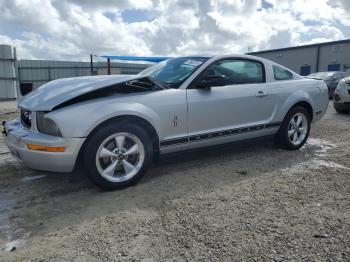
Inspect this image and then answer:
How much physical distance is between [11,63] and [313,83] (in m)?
15.6

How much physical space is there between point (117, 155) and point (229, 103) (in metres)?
1.60

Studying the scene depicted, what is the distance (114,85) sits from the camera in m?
3.28

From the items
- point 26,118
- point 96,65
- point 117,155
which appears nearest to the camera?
point 117,155

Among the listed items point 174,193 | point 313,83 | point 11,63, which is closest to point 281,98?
point 313,83

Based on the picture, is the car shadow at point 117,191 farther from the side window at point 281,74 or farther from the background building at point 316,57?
the background building at point 316,57

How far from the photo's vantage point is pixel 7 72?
15.9m

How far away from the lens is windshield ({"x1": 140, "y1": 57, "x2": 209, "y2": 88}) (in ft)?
12.5

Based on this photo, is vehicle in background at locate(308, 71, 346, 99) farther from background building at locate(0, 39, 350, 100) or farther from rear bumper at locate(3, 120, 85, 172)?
rear bumper at locate(3, 120, 85, 172)

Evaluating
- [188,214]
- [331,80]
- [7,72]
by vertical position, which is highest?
[7,72]

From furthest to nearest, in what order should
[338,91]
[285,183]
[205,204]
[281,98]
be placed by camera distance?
[338,91]
[281,98]
[285,183]
[205,204]

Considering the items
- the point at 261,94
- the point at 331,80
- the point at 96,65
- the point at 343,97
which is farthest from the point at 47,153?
the point at 96,65

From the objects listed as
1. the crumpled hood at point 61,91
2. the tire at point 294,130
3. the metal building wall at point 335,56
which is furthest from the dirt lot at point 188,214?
the metal building wall at point 335,56

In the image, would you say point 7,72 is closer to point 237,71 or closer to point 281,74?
point 237,71

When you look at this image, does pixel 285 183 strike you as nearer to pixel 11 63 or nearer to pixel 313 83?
pixel 313 83
